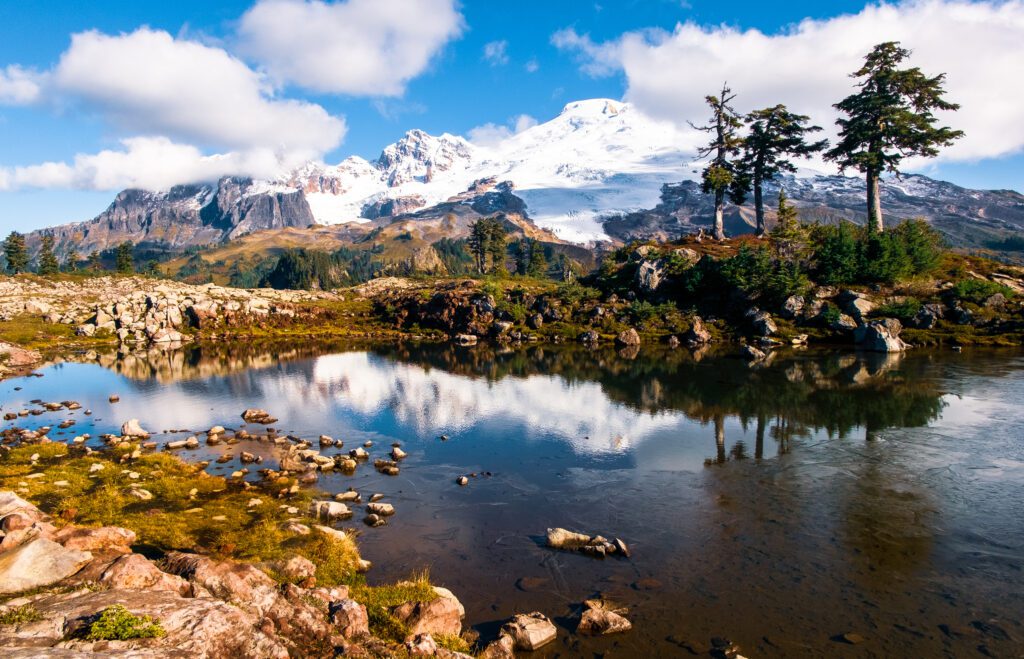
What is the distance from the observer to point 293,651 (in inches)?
546

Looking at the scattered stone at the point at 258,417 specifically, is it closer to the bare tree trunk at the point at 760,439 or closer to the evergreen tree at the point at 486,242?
A: the bare tree trunk at the point at 760,439

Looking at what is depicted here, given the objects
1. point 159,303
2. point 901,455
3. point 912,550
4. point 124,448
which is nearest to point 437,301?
point 159,303

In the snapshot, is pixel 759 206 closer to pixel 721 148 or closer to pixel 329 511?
pixel 721 148

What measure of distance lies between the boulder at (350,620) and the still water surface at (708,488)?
4.63 m

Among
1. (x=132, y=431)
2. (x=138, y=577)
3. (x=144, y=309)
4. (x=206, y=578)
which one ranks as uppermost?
(x=144, y=309)

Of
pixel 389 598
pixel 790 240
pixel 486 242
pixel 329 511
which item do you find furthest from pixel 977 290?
pixel 486 242

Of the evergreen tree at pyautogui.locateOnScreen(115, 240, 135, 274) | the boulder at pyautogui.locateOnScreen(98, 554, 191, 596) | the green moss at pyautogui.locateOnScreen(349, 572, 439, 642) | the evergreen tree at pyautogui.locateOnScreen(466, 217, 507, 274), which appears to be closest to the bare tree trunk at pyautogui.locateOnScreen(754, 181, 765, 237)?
the evergreen tree at pyautogui.locateOnScreen(466, 217, 507, 274)

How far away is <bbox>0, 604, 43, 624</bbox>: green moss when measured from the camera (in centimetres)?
1241

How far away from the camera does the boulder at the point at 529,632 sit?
17688mm

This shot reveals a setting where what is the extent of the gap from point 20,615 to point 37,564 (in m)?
2.90

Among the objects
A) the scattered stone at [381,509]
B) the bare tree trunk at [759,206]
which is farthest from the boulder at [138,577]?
the bare tree trunk at [759,206]

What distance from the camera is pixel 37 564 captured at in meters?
14.9

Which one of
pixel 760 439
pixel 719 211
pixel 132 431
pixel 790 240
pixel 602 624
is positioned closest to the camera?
pixel 602 624

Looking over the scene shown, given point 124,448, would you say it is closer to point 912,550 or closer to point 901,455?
point 912,550
